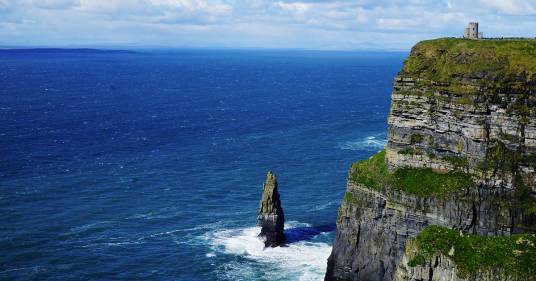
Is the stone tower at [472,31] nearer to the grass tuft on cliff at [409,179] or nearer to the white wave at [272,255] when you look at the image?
the grass tuft on cliff at [409,179]

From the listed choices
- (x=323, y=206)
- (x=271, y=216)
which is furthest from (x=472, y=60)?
(x=323, y=206)

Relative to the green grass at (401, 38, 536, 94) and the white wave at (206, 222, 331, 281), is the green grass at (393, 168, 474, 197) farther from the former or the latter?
the white wave at (206, 222, 331, 281)

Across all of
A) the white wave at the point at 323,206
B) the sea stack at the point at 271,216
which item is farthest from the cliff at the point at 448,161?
the white wave at the point at 323,206

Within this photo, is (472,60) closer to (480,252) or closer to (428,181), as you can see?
(428,181)

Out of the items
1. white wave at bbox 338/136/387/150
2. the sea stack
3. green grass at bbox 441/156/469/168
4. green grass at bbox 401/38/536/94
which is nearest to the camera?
green grass at bbox 401/38/536/94

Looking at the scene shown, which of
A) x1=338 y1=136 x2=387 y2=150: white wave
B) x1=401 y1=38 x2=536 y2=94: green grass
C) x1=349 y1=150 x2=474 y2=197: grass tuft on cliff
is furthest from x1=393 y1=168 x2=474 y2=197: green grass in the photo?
x1=338 y1=136 x2=387 y2=150: white wave
